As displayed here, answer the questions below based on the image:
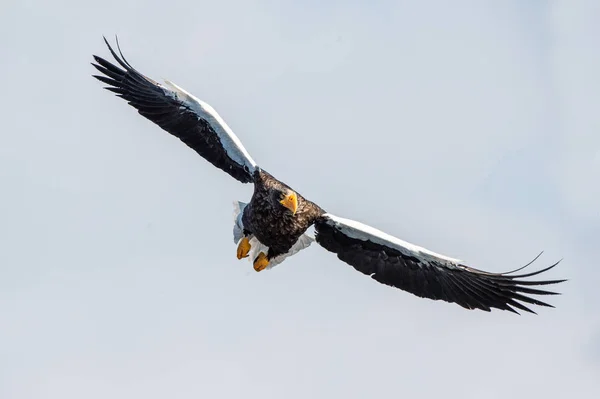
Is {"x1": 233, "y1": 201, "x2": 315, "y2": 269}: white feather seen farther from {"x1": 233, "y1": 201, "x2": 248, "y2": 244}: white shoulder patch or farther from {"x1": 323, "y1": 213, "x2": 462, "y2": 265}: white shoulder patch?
{"x1": 323, "y1": 213, "x2": 462, "y2": 265}: white shoulder patch

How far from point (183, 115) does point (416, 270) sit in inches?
162

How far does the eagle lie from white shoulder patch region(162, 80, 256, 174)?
0.04 feet

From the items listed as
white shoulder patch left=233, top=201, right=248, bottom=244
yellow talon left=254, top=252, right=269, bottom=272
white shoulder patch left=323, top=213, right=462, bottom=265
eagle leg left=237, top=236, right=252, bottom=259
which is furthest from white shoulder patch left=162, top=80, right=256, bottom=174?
white shoulder patch left=323, top=213, right=462, bottom=265

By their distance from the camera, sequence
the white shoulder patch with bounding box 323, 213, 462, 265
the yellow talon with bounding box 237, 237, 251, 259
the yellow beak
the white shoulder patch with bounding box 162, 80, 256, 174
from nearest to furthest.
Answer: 1. the yellow beak
2. the white shoulder patch with bounding box 323, 213, 462, 265
3. the white shoulder patch with bounding box 162, 80, 256, 174
4. the yellow talon with bounding box 237, 237, 251, 259

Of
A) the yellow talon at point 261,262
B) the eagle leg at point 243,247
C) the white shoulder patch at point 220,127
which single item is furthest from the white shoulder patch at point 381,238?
the white shoulder patch at point 220,127

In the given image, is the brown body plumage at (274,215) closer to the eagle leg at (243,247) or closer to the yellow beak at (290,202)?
the yellow beak at (290,202)

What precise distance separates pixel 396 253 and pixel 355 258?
2.01 feet

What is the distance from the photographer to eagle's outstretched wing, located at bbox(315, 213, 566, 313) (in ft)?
54.5

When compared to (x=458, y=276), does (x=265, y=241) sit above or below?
below

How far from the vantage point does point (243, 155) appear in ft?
56.0

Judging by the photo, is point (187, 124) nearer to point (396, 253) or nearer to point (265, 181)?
point (265, 181)

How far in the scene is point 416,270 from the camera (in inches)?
667

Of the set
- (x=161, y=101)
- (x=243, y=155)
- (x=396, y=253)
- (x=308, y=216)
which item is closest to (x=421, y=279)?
(x=396, y=253)

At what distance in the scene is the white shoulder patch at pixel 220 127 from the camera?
56.1 feet
